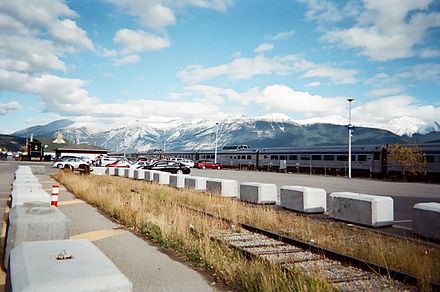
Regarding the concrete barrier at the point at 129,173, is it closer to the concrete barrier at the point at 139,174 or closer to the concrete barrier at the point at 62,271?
the concrete barrier at the point at 139,174

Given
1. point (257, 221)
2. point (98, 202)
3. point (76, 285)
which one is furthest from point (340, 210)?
point (76, 285)

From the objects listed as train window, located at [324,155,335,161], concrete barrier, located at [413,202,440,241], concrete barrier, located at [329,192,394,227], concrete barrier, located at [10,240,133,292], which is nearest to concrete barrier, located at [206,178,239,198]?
concrete barrier, located at [329,192,394,227]

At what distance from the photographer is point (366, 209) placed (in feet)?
37.2

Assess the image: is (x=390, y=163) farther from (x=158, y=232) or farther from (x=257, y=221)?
(x=158, y=232)

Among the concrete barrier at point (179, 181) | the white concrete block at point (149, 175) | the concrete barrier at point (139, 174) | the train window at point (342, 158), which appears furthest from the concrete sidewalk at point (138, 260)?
the train window at point (342, 158)

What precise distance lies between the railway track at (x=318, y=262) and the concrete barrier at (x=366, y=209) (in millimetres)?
3278

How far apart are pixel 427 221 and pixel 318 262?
161 inches

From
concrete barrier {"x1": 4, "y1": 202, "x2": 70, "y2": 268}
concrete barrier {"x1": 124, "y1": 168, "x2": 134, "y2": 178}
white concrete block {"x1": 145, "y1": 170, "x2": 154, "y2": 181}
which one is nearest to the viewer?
concrete barrier {"x1": 4, "y1": 202, "x2": 70, "y2": 268}

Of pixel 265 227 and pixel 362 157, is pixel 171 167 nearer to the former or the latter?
pixel 362 157

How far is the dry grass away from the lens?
596cm

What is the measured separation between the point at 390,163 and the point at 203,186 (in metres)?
25.2

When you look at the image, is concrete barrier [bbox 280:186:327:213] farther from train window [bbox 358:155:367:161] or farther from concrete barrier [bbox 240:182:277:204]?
train window [bbox 358:155:367:161]

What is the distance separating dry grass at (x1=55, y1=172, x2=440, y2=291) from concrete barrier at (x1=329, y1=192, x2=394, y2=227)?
2.37ft

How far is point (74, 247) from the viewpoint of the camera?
4414 mm
